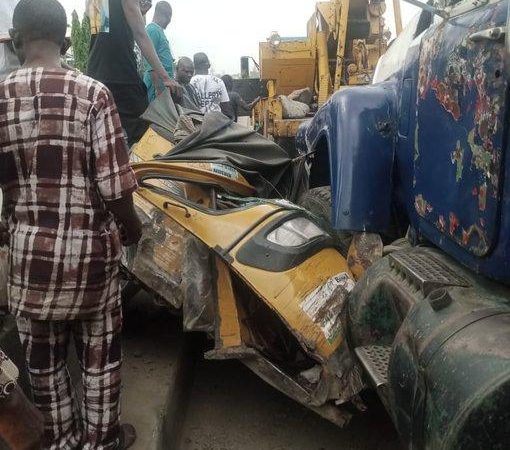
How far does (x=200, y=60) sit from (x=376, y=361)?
536cm

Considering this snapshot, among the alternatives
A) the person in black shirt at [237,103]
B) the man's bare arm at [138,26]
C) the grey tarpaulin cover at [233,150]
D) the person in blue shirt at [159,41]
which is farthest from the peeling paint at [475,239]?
the person in black shirt at [237,103]

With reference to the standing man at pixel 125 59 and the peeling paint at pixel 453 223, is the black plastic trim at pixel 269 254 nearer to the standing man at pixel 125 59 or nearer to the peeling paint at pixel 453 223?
the peeling paint at pixel 453 223

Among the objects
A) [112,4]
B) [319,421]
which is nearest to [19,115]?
[319,421]

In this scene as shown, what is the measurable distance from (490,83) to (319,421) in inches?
74.4

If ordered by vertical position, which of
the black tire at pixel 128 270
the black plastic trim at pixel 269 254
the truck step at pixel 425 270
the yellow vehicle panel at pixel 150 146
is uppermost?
the yellow vehicle panel at pixel 150 146

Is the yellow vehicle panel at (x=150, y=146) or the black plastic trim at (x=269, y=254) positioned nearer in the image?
the black plastic trim at (x=269, y=254)

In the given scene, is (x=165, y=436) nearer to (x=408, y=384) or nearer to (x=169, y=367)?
(x=169, y=367)

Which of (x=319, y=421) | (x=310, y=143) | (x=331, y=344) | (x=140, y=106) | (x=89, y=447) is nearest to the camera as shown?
(x=89, y=447)

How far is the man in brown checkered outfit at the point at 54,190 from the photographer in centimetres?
178

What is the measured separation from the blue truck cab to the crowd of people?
936 mm

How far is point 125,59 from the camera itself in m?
3.84

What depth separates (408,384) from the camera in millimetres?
1657

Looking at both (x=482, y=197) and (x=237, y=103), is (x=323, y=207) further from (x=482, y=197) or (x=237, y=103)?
(x=237, y=103)

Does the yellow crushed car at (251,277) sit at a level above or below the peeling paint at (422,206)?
below
